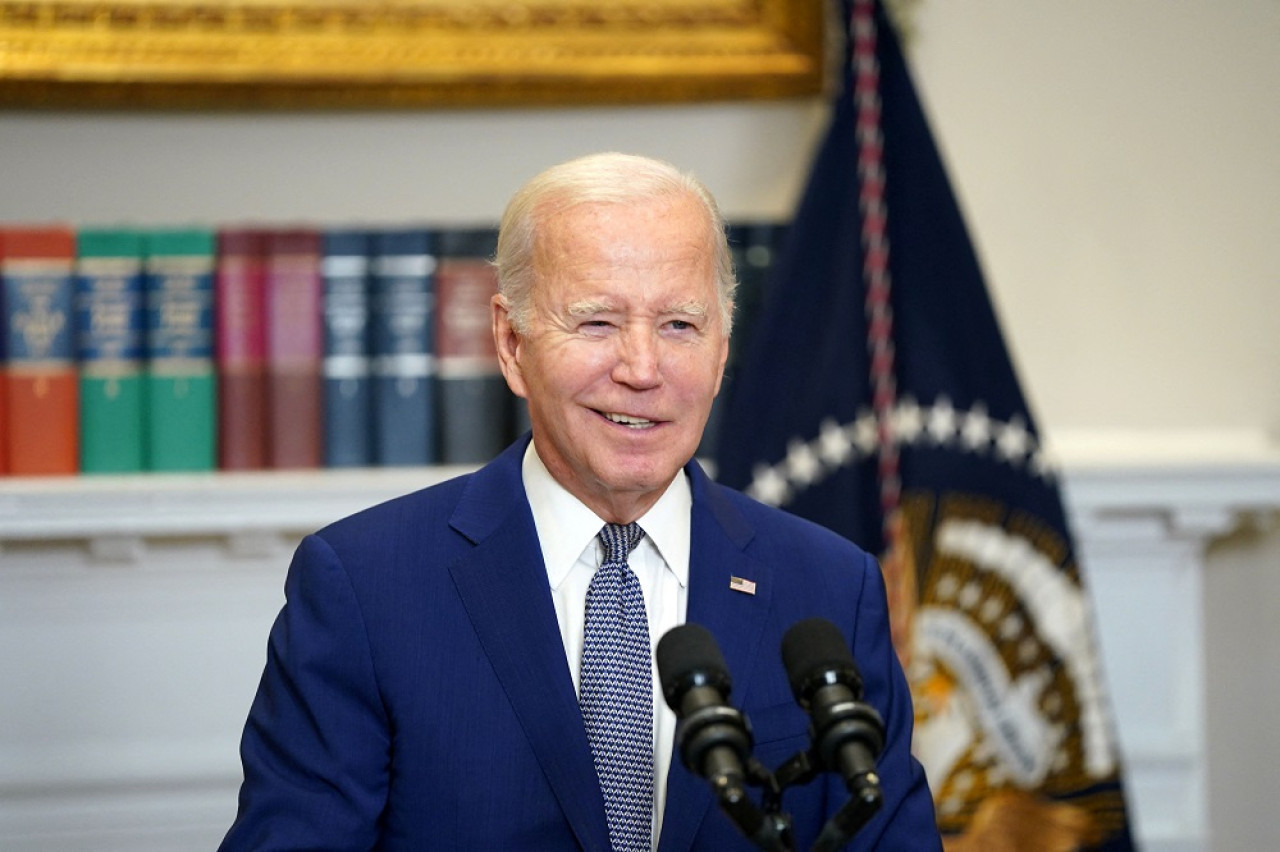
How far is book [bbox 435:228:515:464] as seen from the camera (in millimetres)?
2830

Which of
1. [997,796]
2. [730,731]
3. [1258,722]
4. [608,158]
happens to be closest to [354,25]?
[608,158]

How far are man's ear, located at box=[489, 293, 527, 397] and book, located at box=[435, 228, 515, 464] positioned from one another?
0.99 meters

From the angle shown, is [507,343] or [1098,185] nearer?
[507,343]

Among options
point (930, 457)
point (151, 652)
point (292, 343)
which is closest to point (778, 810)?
point (930, 457)

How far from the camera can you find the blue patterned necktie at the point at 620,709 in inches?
66.9

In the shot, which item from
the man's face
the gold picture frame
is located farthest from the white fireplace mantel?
the man's face

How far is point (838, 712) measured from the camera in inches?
45.4

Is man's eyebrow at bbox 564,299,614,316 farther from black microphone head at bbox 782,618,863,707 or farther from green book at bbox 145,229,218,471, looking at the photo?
green book at bbox 145,229,218,471

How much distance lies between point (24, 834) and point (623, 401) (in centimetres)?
198

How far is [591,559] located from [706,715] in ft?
2.26

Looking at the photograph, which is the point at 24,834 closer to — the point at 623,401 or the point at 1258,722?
the point at 623,401

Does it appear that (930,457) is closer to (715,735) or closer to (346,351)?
(346,351)

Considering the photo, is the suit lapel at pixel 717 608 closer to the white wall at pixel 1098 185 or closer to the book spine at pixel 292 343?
the book spine at pixel 292 343

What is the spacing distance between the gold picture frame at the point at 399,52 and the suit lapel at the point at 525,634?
141cm
